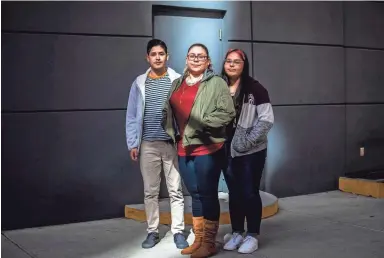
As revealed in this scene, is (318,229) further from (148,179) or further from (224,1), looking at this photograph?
(224,1)

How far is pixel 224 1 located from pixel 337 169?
10.5ft

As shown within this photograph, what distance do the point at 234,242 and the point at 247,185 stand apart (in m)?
0.59

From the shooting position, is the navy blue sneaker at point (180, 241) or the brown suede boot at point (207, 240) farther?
the navy blue sneaker at point (180, 241)

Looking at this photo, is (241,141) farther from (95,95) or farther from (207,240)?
(95,95)

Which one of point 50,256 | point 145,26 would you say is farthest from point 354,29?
point 50,256

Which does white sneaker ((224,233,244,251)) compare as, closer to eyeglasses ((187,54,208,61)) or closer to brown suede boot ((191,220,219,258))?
brown suede boot ((191,220,219,258))

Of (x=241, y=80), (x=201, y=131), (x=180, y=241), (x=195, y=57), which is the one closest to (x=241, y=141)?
(x=201, y=131)

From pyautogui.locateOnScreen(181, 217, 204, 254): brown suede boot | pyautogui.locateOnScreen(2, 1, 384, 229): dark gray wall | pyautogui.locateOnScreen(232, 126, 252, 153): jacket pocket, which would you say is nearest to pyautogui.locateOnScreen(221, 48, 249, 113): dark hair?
pyautogui.locateOnScreen(232, 126, 252, 153): jacket pocket

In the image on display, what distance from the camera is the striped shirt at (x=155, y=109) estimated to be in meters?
4.75

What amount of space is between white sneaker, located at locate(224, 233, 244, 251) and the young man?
39 centimetres

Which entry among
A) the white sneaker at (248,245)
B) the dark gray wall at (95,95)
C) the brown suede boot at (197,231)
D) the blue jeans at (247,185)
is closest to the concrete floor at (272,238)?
the white sneaker at (248,245)

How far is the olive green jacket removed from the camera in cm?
421

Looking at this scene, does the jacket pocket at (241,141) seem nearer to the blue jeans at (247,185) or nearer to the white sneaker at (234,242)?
Answer: the blue jeans at (247,185)

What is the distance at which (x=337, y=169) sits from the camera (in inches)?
324
